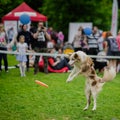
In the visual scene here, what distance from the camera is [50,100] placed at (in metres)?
10.6

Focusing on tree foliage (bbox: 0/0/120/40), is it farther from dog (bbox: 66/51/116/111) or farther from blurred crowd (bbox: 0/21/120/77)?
dog (bbox: 66/51/116/111)

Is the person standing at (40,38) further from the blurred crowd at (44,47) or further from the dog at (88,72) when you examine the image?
the dog at (88,72)

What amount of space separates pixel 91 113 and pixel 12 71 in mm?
7890

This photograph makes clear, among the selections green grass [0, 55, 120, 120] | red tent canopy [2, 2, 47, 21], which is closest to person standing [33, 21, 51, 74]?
green grass [0, 55, 120, 120]

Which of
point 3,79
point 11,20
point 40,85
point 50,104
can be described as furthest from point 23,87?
point 11,20

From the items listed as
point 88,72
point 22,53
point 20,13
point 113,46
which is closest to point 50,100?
point 88,72

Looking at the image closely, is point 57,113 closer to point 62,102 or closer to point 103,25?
point 62,102

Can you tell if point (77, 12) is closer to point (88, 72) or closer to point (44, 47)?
point (44, 47)

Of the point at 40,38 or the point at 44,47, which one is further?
the point at 44,47

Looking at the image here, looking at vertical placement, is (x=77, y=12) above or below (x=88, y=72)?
above

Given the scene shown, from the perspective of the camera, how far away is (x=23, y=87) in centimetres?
1259

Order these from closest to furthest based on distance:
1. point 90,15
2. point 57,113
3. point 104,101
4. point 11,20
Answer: point 57,113 < point 104,101 < point 11,20 < point 90,15

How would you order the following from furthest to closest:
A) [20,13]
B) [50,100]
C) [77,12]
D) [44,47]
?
Answer: [77,12]
[20,13]
[44,47]
[50,100]

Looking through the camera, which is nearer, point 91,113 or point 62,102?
point 91,113
